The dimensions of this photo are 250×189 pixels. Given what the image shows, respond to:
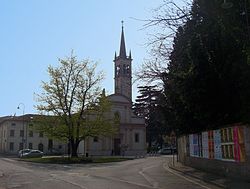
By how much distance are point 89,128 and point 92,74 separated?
785 centimetres

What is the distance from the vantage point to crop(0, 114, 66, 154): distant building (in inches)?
4126

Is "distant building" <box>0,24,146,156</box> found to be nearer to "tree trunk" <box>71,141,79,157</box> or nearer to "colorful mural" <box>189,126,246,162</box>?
"tree trunk" <box>71,141,79,157</box>

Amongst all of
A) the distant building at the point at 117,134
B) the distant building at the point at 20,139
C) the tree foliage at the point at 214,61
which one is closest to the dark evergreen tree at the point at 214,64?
the tree foliage at the point at 214,61

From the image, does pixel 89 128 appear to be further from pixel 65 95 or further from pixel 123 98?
pixel 123 98

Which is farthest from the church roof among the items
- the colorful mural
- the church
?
the colorful mural

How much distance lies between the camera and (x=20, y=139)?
349 feet

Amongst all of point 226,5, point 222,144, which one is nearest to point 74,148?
point 222,144

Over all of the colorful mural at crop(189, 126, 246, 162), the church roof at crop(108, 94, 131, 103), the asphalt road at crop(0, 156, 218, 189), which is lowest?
the asphalt road at crop(0, 156, 218, 189)

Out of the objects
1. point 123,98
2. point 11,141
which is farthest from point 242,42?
point 11,141

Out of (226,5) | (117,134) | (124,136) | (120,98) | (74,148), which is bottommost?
(74,148)

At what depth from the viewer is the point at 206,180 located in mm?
20453

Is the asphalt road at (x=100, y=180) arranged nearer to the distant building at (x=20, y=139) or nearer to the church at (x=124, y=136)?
the church at (x=124, y=136)

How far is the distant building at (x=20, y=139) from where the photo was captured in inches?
4126

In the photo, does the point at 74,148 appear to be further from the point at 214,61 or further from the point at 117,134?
the point at 214,61
